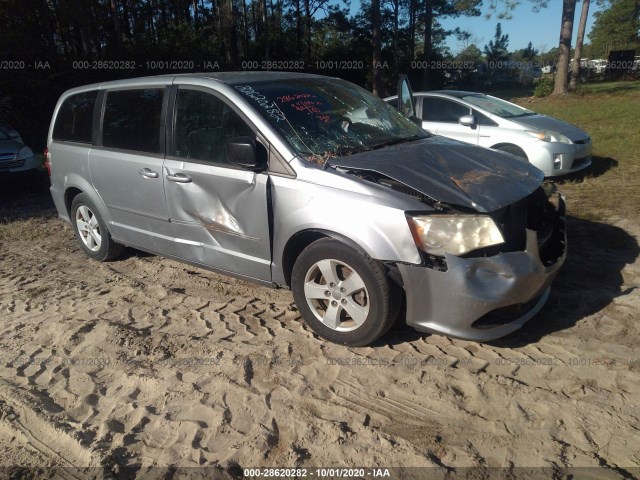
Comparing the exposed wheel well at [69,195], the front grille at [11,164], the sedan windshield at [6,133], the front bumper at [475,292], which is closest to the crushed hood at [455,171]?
the front bumper at [475,292]

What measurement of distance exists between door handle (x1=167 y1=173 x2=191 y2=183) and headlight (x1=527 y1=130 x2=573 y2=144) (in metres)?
5.60

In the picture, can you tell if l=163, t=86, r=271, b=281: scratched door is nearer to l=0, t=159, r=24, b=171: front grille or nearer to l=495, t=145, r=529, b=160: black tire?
l=495, t=145, r=529, b=160: black tire

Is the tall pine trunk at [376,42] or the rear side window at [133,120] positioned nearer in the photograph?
the rear side window at [133,120]

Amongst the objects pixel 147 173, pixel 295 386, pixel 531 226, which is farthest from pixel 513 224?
pixel 147 173

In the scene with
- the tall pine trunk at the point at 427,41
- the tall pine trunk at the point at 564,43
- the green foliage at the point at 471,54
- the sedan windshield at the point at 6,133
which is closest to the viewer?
the sedan windshield at the point at 6,133

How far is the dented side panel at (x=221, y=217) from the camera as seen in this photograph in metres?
3.71

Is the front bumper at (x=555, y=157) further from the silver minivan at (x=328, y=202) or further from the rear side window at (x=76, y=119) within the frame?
the rear side window at (x=76, y=119)

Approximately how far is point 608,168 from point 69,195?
26.1ft

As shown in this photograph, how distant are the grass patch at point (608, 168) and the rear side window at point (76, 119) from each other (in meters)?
5.45

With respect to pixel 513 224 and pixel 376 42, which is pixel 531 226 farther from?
pixel 376 42

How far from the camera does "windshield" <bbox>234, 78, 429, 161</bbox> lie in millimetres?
3703

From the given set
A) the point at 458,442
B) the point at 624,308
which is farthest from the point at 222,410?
the point at 624,308

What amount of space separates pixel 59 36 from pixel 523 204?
72.3 ft

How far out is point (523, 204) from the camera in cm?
343
